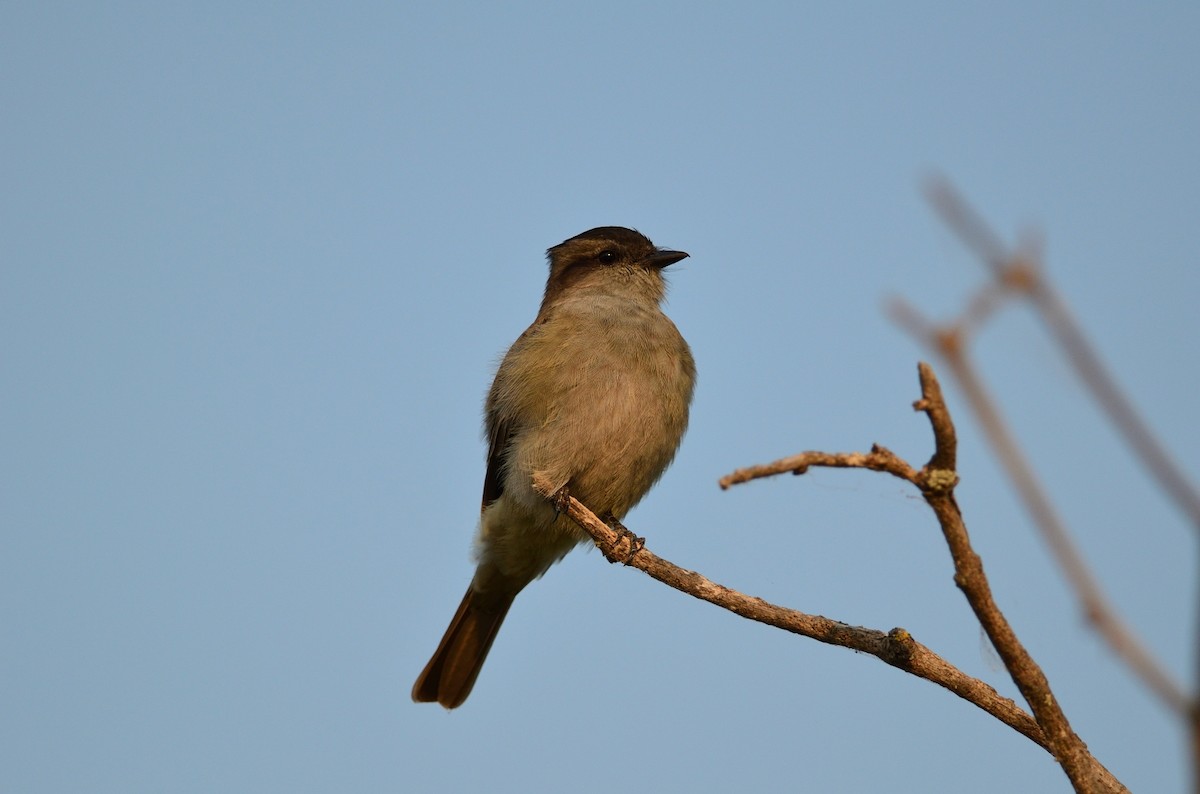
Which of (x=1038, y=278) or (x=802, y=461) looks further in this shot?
(x=802, y=461)

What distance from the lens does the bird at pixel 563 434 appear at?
7.98 meters

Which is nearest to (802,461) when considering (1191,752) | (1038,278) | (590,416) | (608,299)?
(1038,278)

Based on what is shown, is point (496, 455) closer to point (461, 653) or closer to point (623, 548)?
point (461, 653)

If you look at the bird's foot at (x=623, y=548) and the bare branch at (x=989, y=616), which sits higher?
the bird's foot at (x=623, y=548)

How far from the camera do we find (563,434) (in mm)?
7945

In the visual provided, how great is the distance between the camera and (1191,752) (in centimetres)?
95

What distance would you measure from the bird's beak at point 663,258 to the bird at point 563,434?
0.46m

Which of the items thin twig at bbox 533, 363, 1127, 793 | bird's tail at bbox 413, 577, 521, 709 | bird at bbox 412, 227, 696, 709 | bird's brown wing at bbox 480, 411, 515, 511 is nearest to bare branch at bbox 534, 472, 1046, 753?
thin twig at bbox 533, 363, 1127, 793

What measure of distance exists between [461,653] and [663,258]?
3.55 meters

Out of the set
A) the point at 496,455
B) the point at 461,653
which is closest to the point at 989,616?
the point at 496,455

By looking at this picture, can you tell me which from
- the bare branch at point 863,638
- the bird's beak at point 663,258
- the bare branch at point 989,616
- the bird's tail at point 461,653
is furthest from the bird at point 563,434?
the bare branch at point 989,616

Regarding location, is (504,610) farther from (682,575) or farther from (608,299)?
(682,575)

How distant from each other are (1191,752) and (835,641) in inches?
134

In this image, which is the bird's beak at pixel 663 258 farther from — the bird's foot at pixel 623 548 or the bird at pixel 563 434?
the bird's foot at pixel 623 548
